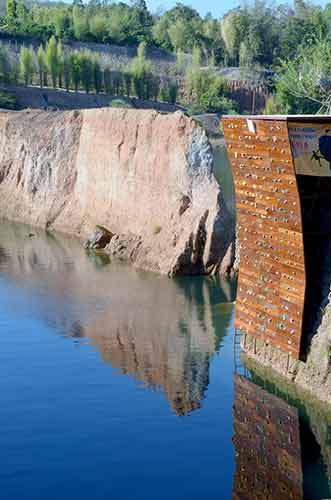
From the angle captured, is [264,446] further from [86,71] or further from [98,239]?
[86,71]

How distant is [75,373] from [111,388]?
122cm

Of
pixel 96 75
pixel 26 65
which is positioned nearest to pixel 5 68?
pixel 26 65

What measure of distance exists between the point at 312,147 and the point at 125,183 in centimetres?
1573

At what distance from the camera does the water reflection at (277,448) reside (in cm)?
1435

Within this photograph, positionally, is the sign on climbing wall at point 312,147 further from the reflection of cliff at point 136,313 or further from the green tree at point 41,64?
the green tree at point 41,64

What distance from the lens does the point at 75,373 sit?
1903cm

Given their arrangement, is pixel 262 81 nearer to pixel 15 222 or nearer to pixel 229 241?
pixel 15 222

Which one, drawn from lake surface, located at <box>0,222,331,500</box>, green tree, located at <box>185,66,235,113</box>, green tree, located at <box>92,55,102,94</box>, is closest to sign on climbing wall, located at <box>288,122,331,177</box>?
lake surface, located at <box>0,222,331,500</box>

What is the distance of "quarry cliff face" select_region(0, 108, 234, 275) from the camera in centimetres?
2698

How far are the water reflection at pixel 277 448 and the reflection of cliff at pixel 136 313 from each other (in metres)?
1.12

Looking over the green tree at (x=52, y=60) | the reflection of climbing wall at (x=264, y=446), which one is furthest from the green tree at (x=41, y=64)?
the reflection of climbing wall at (x=264, y=446)

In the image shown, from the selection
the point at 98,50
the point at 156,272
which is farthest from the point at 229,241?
the point at 98,50

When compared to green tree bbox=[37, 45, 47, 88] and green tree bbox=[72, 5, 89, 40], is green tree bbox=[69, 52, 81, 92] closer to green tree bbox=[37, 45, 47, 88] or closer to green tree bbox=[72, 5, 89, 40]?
green tree bbox=[37, 45, 47, 88]

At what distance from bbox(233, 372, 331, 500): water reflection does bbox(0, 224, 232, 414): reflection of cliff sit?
44.1 inches
